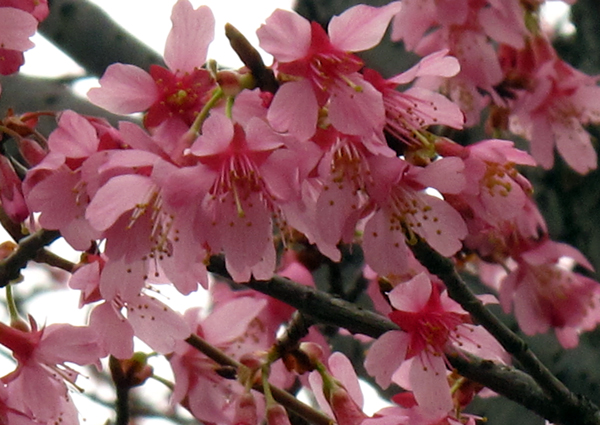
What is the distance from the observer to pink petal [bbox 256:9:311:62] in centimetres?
79

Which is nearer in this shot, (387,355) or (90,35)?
(387,355)

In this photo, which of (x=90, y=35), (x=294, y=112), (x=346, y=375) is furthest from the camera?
(x=90, y=35)

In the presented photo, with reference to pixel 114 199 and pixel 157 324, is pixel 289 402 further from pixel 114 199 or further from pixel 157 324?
pixel 114 199

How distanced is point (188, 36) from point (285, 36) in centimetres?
16

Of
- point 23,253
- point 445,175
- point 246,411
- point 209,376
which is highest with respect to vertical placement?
point 445,175

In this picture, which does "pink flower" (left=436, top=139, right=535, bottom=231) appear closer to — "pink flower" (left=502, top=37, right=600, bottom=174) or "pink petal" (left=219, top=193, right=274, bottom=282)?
"pink petal" (left=219, top=193, right=274, bottom=282)

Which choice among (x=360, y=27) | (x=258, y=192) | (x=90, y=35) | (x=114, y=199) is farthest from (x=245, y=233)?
(x=90, y=35)

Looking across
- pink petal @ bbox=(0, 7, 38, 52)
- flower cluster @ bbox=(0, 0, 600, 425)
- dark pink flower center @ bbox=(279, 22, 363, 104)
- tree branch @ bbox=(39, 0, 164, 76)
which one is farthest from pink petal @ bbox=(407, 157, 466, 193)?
tree branch @ bbox=(39, 0, 164, 76)

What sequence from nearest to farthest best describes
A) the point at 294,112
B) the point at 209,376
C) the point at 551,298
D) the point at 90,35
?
the point at 294,112 → the point at 209,376 → the point at 551,298 → the point at 90,35

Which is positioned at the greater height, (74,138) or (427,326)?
(74,138)

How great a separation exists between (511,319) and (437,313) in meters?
0.97

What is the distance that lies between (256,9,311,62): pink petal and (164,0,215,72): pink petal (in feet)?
0.46

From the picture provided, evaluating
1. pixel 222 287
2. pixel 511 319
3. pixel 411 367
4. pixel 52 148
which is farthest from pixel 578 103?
pixel 52 148

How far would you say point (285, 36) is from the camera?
0.80 metres
